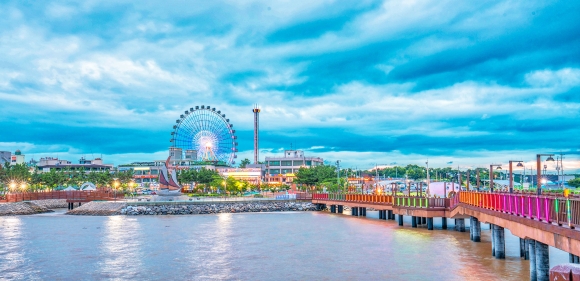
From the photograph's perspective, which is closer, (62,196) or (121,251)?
(121,251)

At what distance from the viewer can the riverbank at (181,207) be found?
87812mm

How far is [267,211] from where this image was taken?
93375 mm

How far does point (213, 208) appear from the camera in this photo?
9194 cm

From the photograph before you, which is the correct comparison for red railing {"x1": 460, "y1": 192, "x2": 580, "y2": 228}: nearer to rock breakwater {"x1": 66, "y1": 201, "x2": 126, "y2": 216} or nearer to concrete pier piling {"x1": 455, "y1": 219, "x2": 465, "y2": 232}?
concrete pier piling {"x1": 455, "y1": 219, "x2": 465, "y2": 232}

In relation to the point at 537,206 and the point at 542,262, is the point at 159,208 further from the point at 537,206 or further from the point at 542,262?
the point at 537,206

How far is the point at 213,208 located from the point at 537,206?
72296mm

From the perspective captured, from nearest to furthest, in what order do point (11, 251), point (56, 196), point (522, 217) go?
point (522, 217) < point (11, 251) < point (56, 196)

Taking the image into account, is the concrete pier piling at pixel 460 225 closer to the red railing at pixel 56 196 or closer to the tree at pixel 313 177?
the red railing at pixel 56 196

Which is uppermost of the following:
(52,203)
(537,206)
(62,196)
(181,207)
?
(537,206)

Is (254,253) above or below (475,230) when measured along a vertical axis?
below

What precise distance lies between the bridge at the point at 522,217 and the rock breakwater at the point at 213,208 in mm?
35643

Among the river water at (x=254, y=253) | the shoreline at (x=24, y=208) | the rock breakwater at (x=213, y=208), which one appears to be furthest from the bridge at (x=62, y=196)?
the river water at (x=254, y=253)

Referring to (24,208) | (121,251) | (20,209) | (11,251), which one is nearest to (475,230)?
(121,251)

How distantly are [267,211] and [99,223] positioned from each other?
101 ft
